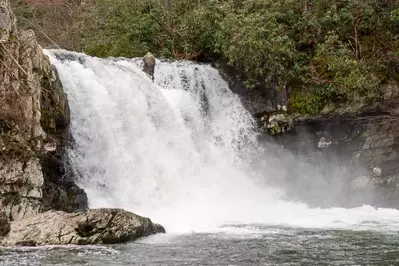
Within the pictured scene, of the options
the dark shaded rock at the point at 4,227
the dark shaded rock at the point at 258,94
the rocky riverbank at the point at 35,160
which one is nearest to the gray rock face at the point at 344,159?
the dark shaded rock at the point at 258,94

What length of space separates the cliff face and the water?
1.10 m

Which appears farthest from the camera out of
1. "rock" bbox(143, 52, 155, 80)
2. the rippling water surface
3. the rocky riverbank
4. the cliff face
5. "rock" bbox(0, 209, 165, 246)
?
"rock" bbox(143, 52, 155, 80)

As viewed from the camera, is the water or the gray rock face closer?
the water

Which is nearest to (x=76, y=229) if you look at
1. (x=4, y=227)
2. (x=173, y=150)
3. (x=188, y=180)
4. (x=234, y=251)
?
(x=4, y=227)

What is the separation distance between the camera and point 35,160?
1388cm

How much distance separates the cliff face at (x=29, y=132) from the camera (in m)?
13.4

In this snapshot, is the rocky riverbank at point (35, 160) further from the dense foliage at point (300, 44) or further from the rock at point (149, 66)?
the dense foliage at point (300, 44)

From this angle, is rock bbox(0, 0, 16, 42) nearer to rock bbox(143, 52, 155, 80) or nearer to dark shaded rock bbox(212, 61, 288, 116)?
rock bbox(143, 52, 155, 80)

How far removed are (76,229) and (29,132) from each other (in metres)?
3.18

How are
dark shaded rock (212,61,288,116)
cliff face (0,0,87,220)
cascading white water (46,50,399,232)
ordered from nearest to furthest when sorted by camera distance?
cliff face (0,0,87,220)
cascading white water (46,50,399,232)
dark shaded rock (212,61,288,116)

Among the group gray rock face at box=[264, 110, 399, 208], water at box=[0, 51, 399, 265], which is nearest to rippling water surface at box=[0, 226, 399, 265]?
water at box=[0, 51, 399, 265]

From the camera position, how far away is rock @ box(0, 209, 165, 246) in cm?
1187

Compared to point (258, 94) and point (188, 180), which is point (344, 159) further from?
point (188, 180)

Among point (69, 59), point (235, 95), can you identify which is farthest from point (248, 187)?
point (69, 59)
